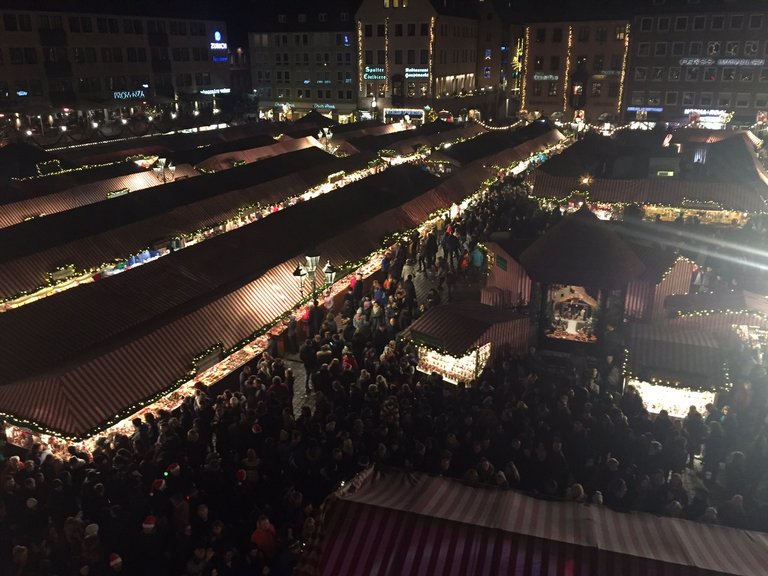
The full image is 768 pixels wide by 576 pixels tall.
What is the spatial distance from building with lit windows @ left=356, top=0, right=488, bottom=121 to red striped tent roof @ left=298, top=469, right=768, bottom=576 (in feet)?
164

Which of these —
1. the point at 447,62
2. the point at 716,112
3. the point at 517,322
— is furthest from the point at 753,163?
the point at 447,62

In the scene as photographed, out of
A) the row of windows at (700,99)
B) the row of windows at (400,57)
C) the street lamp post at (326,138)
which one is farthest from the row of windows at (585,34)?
the street lamp post at (326,138)

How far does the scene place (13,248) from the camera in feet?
48.4

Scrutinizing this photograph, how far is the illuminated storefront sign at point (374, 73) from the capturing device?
5438cm

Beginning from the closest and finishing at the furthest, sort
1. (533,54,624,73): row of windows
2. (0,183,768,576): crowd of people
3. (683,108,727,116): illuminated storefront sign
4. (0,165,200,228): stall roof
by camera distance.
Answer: (0,183,768,576): crowd of people, (0,165,200,228): stall roof, (683,108,727,116): illuminated storefront sign, (533,54,624,73): row of windows

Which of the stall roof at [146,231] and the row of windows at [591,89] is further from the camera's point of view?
the row of windows at [591,89]

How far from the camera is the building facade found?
41.9 meters

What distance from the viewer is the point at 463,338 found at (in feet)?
40.1

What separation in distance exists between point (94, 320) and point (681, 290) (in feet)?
41.1

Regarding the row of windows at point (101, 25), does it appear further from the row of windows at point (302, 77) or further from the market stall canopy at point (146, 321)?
the market stall canopy at point (146, 321)

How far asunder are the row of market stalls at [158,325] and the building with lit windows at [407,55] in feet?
126

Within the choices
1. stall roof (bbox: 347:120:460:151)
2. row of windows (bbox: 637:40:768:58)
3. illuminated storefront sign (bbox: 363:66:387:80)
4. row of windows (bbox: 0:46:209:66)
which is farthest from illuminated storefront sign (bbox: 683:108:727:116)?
row of windows (bbox: 0:46:209:66)

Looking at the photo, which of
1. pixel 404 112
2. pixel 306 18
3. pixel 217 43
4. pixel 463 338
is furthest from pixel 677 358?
pixel 217 43

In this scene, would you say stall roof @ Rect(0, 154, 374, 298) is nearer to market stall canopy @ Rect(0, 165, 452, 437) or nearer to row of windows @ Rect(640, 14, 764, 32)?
market stall canopy @ Rect(0, 165, 452, 437)
